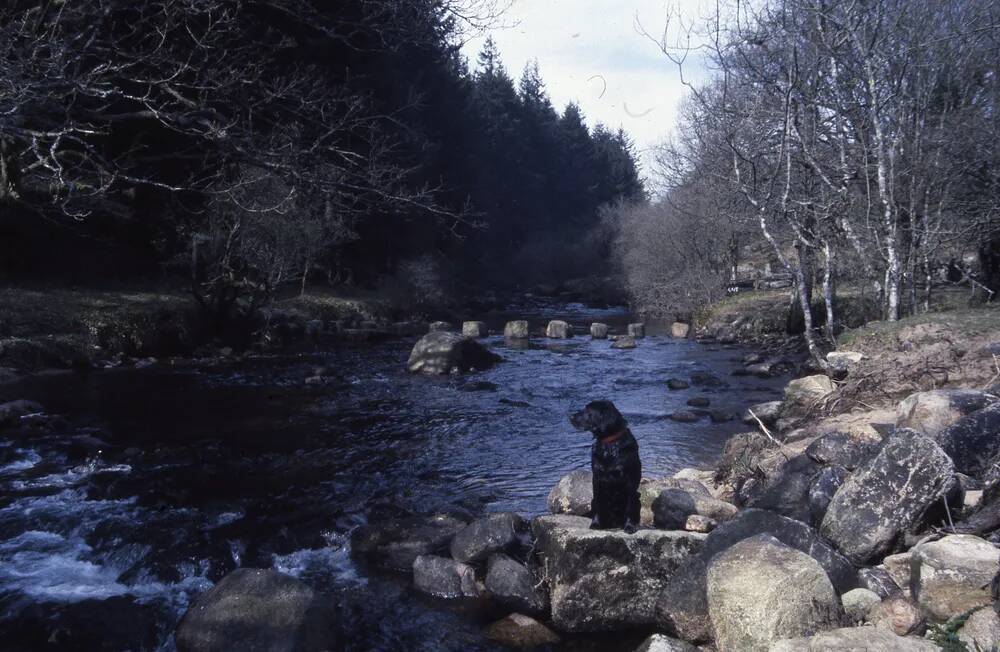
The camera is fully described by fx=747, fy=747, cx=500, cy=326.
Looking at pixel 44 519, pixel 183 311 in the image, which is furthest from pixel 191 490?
pixel 183 311

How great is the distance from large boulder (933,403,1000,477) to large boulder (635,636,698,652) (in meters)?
3.72

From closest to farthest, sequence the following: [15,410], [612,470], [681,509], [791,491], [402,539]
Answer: [612,470] < [681,509] < [791,491] < [402,539] < [15,410]

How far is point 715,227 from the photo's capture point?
3356 cm

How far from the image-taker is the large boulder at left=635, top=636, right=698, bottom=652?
5539 millimetres

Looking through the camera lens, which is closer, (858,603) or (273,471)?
(858,603)


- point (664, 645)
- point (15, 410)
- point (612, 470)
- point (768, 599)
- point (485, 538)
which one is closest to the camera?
point (768, 599)

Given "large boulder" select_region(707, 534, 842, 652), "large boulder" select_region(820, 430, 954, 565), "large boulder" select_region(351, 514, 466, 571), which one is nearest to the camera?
"large boulder" select_region(707, 534, 842, 652)

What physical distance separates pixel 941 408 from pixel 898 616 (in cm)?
420

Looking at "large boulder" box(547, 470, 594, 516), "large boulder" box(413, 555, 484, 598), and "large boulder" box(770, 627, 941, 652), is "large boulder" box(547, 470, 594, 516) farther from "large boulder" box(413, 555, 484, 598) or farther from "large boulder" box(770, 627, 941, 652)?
"large boulder" box(770, 627, 941, 652)

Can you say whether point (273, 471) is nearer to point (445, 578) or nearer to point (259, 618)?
point (445, 578)

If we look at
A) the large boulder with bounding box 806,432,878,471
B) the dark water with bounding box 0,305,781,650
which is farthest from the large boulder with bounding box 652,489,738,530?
the dark water with bounding box 0,305,781,650

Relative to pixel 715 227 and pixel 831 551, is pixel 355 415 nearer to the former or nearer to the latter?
pixel 831 551

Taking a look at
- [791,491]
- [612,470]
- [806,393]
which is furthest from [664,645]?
[806,393]

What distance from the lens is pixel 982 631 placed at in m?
4.73
